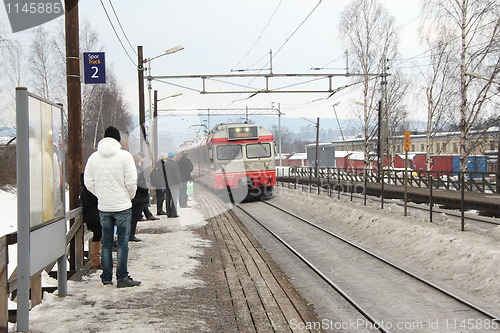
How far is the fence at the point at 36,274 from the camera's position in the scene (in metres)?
4.25

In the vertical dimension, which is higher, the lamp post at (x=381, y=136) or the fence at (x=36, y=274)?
the lamp post at (x=381, y=136)

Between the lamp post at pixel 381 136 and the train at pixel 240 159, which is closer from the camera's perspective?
the train at pixel 240 159

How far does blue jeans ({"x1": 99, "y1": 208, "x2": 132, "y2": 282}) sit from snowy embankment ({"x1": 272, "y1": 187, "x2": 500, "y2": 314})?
181 inches

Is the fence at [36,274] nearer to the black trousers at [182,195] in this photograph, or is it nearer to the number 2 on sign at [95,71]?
the number 2 on sign at [95,71]

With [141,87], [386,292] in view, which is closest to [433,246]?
[386,292]

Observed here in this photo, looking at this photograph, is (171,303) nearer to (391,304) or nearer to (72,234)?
(72,234)

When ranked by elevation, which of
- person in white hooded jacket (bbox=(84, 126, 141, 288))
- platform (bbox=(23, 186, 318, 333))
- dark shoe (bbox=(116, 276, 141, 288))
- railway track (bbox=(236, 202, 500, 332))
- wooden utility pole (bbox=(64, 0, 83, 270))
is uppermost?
wooden utility pole (bbox=(64, 0, 83, 270))

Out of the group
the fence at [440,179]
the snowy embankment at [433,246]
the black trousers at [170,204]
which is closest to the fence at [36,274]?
the snowy embankment at [433,246]

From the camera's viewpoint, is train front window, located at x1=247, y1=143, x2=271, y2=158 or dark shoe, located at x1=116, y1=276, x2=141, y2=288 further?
train front window, located at x1=247, y1=143, x2=271, y2=158

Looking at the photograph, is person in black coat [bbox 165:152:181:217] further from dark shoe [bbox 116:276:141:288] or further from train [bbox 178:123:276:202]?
train [bbox 178:123:276:202]

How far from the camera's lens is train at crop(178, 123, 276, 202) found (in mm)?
22891

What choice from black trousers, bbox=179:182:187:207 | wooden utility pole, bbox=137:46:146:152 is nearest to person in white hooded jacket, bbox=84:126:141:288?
black trousers, bbox=179:182:187:207

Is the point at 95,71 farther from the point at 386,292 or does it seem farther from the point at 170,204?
the point at 386,292

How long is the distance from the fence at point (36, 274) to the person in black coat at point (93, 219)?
94mm
